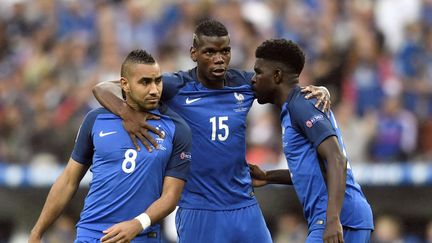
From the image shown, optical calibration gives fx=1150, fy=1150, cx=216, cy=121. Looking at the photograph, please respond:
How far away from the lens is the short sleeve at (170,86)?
9.32 m

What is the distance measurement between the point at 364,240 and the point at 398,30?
8.13 m

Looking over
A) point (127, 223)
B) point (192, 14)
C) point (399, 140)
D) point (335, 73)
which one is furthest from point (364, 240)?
Result: point (192, 14)

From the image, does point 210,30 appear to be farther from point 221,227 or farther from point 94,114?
point 221,227

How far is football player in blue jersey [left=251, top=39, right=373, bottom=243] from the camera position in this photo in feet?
26.9

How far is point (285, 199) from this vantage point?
574 inches

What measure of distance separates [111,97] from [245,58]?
7655mm

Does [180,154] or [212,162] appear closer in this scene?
[180,154]

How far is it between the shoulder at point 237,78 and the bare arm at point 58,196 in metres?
1.57

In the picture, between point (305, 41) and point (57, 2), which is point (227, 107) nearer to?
point (305, 41)

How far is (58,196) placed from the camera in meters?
8.61

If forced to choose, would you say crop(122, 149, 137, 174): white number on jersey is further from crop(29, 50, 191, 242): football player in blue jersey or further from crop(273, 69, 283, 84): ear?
crop(273, 69, 283, 84): ear

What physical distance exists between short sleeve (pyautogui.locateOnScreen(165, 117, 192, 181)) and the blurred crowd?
18.7ft

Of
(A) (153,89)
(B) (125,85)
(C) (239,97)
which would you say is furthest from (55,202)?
(C) (239,97)

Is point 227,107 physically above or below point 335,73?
above
